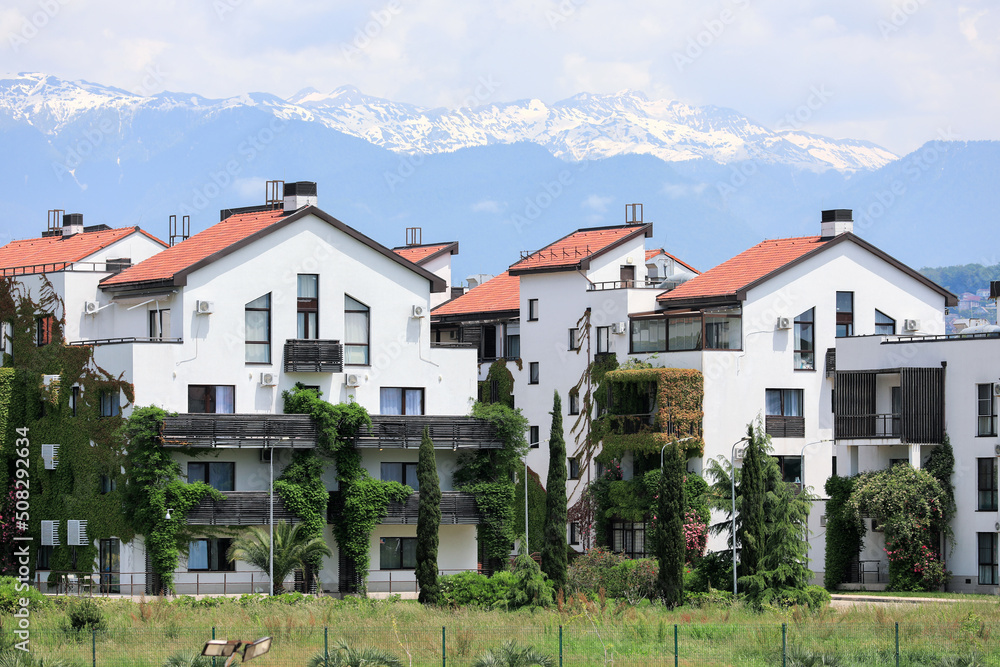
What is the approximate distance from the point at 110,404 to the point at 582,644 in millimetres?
26070

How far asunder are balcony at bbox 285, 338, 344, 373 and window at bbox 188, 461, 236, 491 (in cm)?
460

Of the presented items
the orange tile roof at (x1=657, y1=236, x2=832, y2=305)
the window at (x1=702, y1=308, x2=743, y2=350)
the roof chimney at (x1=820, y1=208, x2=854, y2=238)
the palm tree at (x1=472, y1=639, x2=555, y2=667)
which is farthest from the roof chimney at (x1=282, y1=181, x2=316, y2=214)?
the palm tree at (x1=472, y1=639, x2=555, y2=667)

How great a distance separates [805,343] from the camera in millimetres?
73375

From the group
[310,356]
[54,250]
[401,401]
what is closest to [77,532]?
[310,356]

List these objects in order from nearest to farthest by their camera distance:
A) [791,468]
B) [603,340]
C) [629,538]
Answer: [791,468] < [629,538] < [603,340]

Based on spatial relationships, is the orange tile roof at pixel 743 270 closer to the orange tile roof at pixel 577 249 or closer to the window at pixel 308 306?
the orange tile roof at pixel 577 249

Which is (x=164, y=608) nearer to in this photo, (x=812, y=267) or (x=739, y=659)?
(x=739, y=659)

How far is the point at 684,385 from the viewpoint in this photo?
70188 millimetres

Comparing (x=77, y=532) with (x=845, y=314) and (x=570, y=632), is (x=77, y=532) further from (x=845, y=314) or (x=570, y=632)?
(x=845, y=314)

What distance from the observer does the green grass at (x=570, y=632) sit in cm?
3962

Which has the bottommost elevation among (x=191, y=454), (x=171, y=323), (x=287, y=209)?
(x=191, y=454)

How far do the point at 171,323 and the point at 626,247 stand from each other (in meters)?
24.7

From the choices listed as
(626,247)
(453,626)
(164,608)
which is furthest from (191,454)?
(626,247)

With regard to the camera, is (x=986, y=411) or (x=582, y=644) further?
(x=986, y=411)
